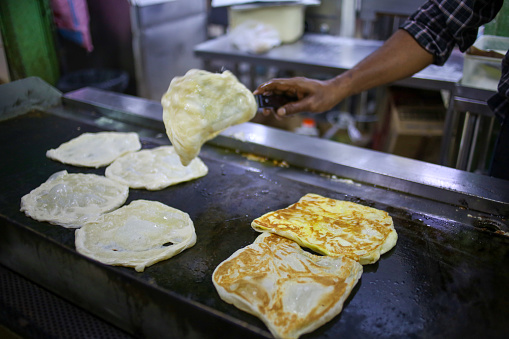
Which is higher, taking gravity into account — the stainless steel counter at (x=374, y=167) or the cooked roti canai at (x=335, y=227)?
the stainless steel counter at (x=374, y=167)

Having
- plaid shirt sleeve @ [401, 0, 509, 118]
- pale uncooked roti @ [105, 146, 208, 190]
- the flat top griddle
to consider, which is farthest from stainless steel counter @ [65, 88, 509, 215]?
plaid shirt sleeve @ [401, 0, 509, 118]

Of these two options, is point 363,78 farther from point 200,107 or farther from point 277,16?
point 277,16

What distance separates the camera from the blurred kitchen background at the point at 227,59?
10.5 feet

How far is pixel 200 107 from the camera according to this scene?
6.29 ft

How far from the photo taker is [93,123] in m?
2.99

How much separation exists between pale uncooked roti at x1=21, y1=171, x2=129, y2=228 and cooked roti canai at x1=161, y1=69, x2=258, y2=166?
0.45m

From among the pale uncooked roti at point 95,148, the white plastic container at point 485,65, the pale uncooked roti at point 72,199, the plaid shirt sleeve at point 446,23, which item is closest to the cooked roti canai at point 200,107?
the pale uncooked roti at point 72,199

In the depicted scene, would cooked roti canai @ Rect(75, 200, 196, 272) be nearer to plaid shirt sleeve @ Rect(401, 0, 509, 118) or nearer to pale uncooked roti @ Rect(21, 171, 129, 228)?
pale uncooked roti @ Rect(21, 171, 129, 228)

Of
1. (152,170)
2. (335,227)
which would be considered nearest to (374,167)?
(335,227)

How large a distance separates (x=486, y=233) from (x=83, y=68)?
513cm

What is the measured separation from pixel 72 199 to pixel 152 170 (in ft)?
1.48

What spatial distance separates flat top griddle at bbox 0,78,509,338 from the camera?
4.65 ft

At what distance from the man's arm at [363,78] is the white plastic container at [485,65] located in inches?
24.9

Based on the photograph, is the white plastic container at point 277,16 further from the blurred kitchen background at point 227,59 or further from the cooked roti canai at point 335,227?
the cooked roti canai at point 335,227
